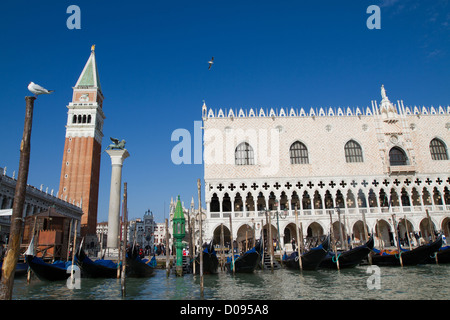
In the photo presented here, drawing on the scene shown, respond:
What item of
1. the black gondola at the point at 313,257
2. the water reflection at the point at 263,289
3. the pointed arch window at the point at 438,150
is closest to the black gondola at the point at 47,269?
the water reflection at the point at 263,289

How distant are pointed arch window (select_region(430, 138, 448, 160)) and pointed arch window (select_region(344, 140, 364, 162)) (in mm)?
4995

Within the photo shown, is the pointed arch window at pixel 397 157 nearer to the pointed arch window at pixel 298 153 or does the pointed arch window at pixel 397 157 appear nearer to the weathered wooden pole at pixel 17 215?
the pointed arch window at pixel 298 153

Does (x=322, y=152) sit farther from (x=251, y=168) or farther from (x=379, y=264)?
(x=379, y=264)

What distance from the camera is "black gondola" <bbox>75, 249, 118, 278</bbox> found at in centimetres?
1113

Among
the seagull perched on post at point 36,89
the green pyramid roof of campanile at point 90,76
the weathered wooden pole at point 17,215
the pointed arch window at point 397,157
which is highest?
the green pyramid roof of campanile at point 90,76

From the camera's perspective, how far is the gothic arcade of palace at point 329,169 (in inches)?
829

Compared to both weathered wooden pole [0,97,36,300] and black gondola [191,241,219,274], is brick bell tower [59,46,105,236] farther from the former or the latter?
weathered wooden pole [0,97,36,300]

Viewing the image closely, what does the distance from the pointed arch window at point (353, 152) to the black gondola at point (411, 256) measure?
9.36 metres

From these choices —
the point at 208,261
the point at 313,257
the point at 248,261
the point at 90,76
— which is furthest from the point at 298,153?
the point at 90,76

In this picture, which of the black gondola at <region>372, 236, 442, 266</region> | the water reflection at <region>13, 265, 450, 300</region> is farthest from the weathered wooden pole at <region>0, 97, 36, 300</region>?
the black gondola at <region>372, 236, 442, 266</region>

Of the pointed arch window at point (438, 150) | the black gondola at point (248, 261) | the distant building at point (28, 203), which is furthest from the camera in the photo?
the pointed arch window at point (438, 150)
